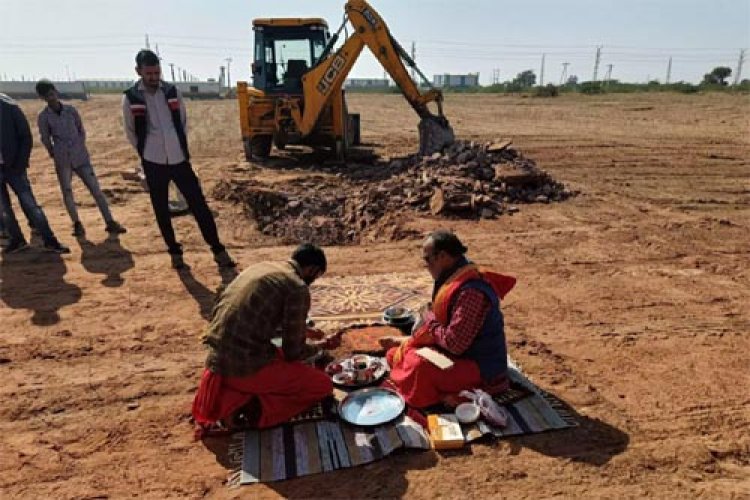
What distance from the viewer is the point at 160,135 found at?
517 centimetres

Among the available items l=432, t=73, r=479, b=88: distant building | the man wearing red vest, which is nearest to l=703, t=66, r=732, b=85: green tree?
l=432, t=73, r=479, b=88: distant building

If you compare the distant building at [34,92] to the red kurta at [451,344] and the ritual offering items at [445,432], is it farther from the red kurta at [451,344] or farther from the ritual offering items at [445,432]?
the ritual offering items at [445,432]

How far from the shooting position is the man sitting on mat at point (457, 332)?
2994 millimetres

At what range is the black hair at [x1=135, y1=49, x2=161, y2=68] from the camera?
4.82 meters

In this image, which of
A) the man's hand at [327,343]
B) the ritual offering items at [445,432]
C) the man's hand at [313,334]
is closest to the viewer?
the ritual offering items at [445,432]

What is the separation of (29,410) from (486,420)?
2.75 m

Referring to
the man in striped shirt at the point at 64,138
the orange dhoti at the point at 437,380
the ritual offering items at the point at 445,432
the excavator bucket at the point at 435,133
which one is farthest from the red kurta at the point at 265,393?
the excavator bucket at the point at 435,133

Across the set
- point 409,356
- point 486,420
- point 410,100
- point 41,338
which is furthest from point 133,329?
point 410,100

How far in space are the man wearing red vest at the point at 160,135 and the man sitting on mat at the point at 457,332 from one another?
122 inches

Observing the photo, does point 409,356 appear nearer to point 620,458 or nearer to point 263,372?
point 263,372

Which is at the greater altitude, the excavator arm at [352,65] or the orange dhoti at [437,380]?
the excavator arm at [352,65]

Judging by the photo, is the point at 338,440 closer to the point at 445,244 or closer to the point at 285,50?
the point at 445,244

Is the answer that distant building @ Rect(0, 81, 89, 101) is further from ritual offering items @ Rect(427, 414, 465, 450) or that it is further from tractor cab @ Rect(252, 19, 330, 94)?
ritual offering items @ Rect(427, 414, 465, 450)

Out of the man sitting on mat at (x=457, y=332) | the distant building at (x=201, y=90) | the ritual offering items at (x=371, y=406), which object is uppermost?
the distant building at (x=201, y=90)
